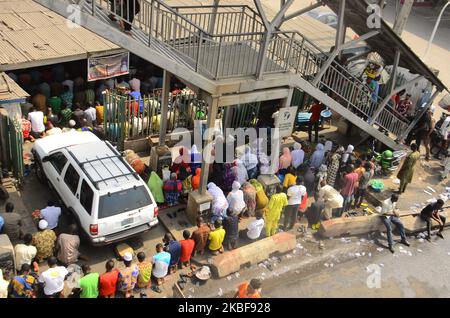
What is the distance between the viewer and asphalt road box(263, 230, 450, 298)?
9797 millimetres

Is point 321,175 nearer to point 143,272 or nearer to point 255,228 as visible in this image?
point 255,228

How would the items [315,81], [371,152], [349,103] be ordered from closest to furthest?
[315,81], [349,103], [371,152]

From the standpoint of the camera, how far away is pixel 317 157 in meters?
12.8

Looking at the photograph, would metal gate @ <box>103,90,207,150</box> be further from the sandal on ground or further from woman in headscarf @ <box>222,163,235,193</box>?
the sandal on ground

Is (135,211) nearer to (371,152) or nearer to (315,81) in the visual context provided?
(315,81)

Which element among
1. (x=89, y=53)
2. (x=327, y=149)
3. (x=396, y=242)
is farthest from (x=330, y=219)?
(x=89, y=53)

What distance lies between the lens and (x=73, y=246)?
30.0 feet

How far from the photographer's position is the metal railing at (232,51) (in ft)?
31.0

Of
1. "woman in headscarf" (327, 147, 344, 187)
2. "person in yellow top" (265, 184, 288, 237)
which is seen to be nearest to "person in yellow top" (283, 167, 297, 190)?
"person in yellow top" (265, 184, 288, 237)

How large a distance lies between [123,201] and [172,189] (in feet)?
6.23

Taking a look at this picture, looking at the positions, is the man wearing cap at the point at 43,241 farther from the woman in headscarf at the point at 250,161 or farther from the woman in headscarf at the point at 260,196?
the woman in headscarf at the point at 250,161

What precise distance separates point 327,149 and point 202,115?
12.4ft

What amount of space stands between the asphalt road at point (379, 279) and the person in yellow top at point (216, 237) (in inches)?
51.2
